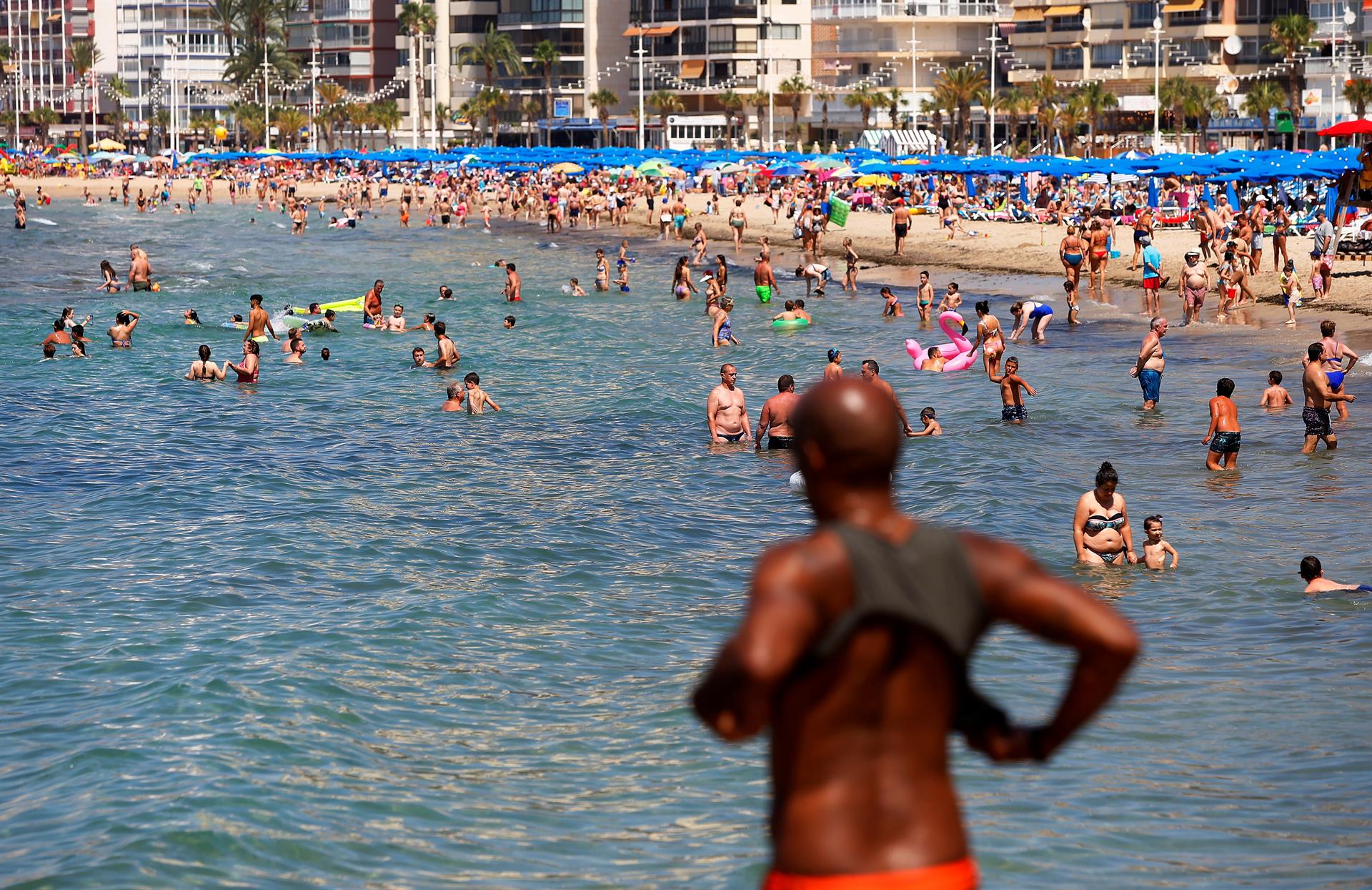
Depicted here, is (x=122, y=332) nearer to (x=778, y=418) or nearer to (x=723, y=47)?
(x=778, y=418)

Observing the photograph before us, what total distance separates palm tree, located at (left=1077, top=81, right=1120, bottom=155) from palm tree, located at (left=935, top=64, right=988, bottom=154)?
650cm

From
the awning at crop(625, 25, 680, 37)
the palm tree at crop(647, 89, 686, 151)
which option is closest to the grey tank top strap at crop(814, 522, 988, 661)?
the palm tree at crop(647, 89, 686, 151)

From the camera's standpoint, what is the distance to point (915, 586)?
112 inches

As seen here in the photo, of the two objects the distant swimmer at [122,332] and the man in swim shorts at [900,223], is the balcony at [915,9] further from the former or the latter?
the distant swimmer at [122,332]

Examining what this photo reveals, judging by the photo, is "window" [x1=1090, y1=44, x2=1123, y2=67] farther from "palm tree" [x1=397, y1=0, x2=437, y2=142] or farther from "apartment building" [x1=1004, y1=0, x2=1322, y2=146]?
"palm tree" [x1=397, y1=0, x2=437, y2=142]

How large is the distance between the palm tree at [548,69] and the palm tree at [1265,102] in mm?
42248

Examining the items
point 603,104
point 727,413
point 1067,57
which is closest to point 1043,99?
point 1067,57

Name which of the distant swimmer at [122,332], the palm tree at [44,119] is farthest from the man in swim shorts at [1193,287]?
the palm tree at [44,119]

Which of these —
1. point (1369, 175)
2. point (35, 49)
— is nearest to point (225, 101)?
point (35, 49)

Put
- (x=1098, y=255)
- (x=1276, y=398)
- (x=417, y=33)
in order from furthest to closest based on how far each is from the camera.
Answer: (x=417, y=33) → (x=1098, y=255) → (x=1276, y=398)

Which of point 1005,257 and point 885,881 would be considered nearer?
point 885,881

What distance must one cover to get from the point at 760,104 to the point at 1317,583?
8456 cm

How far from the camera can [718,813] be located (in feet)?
27.8

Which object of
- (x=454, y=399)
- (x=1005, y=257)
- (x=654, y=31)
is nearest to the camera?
(x=454, y=399)
